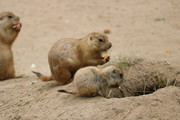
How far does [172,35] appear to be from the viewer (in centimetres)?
1144

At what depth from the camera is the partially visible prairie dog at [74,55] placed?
238 inches

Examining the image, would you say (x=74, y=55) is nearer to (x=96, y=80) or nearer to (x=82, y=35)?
(x=96, y=80)

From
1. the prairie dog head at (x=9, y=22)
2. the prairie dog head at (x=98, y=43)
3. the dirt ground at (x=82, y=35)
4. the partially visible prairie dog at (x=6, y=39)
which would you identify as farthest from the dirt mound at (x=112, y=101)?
the prairie dog head at (x=9, y=22)

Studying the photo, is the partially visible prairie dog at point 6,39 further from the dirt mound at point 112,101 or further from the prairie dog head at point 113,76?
the prairie dog head at point 113,76

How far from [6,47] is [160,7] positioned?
7.95m

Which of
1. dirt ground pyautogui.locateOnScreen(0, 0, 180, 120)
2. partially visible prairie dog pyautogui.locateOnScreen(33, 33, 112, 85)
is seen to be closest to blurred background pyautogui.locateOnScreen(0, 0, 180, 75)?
dirt ground pyautogui.locateOnScreen(0, 0, 180, 120)

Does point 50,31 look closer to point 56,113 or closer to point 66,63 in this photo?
point 66,63

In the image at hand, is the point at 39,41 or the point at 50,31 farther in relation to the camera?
the point at 50,31

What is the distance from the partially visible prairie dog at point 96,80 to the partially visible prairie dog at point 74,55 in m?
0.72

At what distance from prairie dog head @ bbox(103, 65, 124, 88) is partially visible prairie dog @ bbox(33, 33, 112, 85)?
0.68m

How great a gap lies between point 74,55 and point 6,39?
10.0 ft

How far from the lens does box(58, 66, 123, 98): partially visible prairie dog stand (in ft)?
16.6

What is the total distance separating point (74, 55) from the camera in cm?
612

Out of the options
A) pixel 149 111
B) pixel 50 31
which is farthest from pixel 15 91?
pixel 50 31
